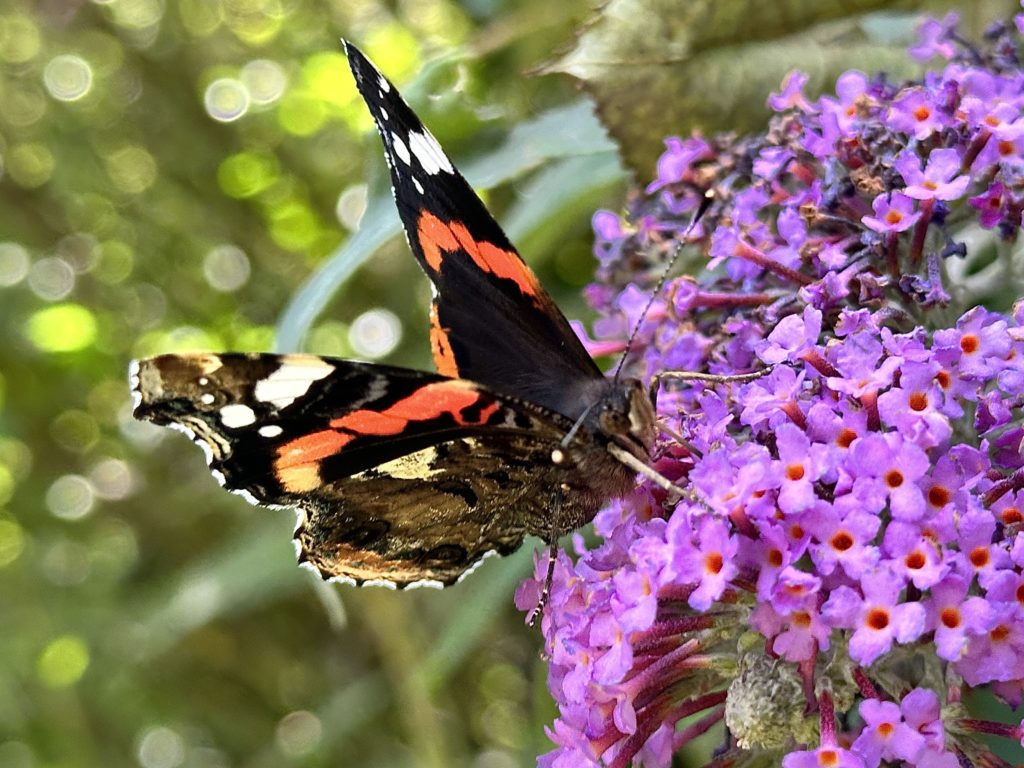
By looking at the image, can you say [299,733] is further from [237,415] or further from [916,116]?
[916,116]

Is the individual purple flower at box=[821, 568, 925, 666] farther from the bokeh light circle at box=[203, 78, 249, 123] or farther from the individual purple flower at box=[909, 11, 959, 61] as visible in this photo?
the bokeh light circle at box=[203, 78, 249, 123]

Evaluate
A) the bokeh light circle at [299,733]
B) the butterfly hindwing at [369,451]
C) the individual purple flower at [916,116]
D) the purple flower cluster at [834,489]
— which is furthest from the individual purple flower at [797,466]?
the bokeh light circle at [299,733]

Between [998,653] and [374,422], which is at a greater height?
[374,422]

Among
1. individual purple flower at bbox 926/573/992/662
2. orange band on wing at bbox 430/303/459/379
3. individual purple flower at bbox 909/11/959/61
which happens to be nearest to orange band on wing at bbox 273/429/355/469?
orange band on wing at bbox 430/303/459/379

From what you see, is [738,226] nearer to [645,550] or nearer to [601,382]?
[601,382]

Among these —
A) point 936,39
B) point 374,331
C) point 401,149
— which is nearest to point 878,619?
point 401,149

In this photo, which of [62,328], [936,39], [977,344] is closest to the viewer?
[977,344]
